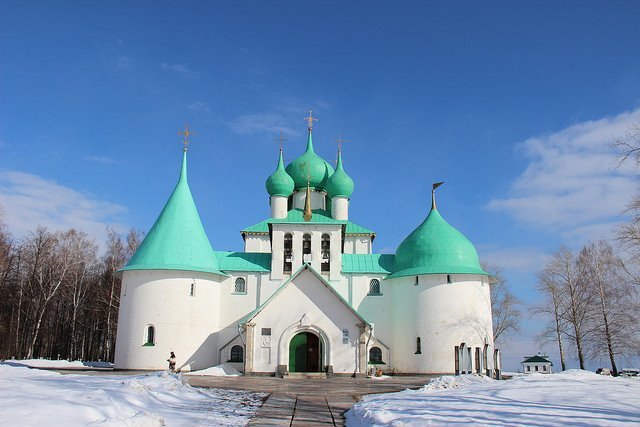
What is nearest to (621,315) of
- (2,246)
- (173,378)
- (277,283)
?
(277,283)

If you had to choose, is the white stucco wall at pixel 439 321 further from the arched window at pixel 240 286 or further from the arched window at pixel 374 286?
the arched window at pixel 240 286

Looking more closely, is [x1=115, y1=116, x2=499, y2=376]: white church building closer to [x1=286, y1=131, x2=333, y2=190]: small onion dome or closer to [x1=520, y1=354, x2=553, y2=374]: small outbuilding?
[x1=286, y1=131, x2=333, y2=190]: small onion dome

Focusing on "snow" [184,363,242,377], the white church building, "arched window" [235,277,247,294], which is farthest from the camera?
"arched window" [235,277,247,294]

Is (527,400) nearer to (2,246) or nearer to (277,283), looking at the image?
(277,283)

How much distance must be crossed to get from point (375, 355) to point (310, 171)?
41.3ft

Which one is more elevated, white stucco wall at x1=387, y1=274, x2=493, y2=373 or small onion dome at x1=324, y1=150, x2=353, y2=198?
small onion dome at x1=324, y1=150, x2=353, y2=198

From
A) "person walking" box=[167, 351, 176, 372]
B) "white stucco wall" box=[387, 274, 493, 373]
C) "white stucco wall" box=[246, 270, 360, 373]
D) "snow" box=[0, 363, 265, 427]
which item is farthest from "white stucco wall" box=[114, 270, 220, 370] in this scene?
"snow" box=[0, 363, 265, 427]

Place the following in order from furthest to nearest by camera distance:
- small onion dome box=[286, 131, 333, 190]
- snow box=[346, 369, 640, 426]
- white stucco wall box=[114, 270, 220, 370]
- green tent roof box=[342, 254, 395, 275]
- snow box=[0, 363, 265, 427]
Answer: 1. small onion dome box=[286, 131, 333, 190]
2. green tent roof box=[342, 254, 395, 275]
3. white stucco wall box=[114, 270, 220, 370]
4. snow box=[346, 369, 640, 426]
5. snow box=[0, 363, 265, 427]

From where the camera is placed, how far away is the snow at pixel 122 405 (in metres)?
7.48

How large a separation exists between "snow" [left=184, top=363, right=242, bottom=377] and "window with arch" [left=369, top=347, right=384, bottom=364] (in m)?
6.76

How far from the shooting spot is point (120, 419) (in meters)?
7.82

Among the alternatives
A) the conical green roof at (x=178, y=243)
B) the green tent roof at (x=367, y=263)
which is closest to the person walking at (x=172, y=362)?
the conical green roof at (x=178, y=243)

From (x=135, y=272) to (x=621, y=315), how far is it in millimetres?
24444

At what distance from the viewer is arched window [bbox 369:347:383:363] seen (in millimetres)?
28703
